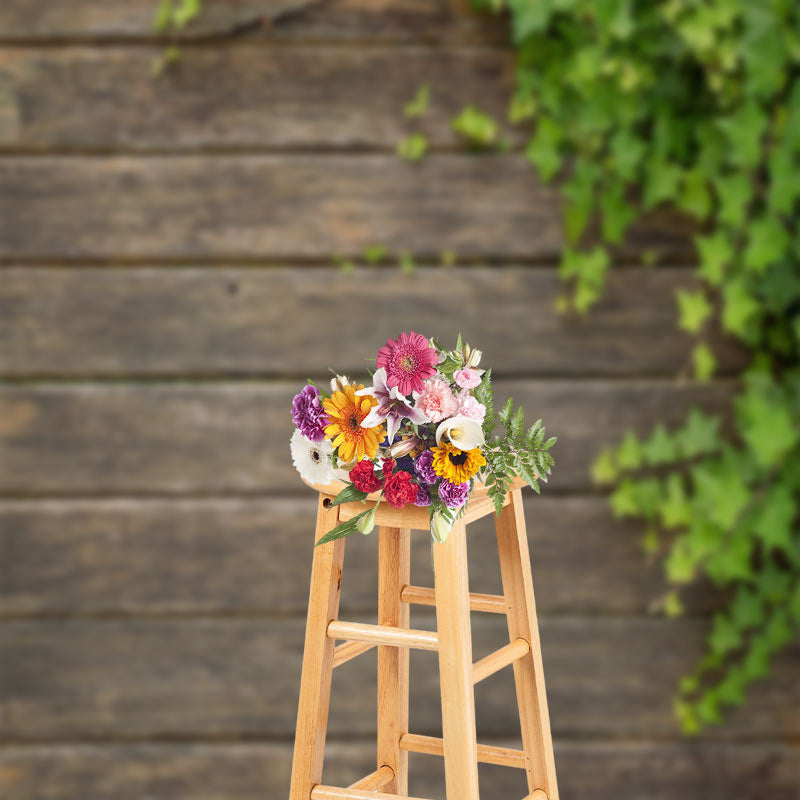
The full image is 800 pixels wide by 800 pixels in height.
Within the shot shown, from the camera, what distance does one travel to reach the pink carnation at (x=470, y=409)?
722 millimetres

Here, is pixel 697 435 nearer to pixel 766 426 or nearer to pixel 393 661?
pixel 766 426

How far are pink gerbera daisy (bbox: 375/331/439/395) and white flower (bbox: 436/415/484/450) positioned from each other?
0.13 feet

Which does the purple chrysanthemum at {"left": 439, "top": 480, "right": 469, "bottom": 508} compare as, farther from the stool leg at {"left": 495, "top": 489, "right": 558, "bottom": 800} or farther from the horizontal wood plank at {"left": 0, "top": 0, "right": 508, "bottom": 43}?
the horizontal wood plank at {"left": 0, "top": 0, "right": 508, "bottom": 43}

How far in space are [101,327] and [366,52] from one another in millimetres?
641

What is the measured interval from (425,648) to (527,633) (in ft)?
0.46

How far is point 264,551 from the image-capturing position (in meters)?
1.49

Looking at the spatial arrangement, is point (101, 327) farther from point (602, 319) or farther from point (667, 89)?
point (667, 89)

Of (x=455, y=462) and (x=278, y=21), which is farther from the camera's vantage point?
(x=278, y=21)

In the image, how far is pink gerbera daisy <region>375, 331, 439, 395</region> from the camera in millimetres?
710

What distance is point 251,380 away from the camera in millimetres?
1484

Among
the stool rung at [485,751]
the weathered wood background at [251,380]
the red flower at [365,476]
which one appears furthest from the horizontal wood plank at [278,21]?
the stool rung at [485,751]

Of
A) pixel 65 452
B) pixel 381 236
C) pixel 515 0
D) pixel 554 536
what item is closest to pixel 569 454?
pixel 554 536

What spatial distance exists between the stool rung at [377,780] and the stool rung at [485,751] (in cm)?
3

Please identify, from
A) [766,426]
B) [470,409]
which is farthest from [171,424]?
[766,426]
